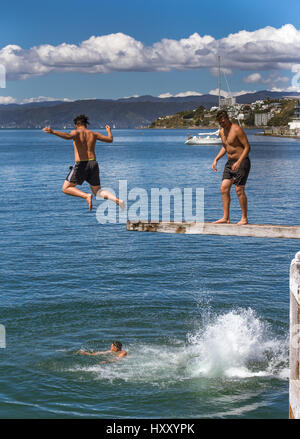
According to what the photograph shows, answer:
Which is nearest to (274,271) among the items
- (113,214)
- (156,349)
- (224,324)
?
(224,324)

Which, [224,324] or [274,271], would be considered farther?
[274,271]

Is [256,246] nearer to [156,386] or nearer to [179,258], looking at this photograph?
[179,258]

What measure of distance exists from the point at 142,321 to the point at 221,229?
17.2m

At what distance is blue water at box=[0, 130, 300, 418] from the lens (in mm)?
21703

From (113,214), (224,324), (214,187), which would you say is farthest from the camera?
(214,187)

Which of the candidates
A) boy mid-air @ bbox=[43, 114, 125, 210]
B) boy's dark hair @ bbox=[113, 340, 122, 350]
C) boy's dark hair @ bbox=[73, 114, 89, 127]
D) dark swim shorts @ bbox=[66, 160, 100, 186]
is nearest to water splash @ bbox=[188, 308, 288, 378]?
boy's dark hair @ bbox=[113, 340, 122, 350]

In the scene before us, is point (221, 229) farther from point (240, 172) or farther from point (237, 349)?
point (237, 349)

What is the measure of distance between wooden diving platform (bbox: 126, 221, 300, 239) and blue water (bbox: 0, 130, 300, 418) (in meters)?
9.69

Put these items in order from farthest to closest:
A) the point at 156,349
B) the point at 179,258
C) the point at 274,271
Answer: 1. the point at 179,258
2. the point at 274,271
3. the point at 156,349

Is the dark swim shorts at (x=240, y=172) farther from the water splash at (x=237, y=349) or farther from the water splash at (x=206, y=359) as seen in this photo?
the water splash at (x=237, y=349)

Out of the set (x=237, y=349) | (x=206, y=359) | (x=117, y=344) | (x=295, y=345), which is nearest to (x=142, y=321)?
(x=117, y=344)

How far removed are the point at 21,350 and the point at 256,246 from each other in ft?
76.1

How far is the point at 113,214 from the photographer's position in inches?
2522

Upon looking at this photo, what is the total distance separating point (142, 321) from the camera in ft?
95.8
